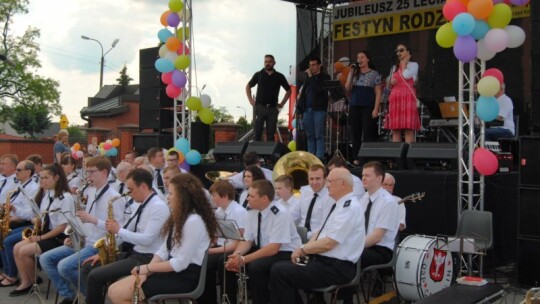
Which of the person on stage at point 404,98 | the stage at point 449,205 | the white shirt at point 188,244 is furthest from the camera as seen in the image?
the person on stage at point 404,98

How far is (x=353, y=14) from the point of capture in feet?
48.8

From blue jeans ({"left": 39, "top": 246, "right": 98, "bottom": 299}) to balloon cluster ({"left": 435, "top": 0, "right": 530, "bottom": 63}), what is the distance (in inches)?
187

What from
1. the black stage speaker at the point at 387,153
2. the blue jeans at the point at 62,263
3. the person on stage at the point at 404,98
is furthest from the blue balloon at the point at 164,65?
the blue jeans at the point at 62,263

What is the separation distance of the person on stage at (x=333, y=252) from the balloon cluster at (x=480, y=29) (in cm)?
285

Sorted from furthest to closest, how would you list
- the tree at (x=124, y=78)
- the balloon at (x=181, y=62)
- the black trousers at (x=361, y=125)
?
the tree at (x=124, y=78) → the balloon at (x=181, y=62) → the black trousers at (x=361, y=125)

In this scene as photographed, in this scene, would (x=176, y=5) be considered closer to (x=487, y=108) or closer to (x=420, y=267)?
(x=487, y=108)

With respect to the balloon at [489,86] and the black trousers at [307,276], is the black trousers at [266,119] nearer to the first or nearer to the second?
the balloon at [489,86]

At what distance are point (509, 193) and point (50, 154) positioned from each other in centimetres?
2023

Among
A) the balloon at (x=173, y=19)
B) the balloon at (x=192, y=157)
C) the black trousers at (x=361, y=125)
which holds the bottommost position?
the balloon at (x=192, y=157)

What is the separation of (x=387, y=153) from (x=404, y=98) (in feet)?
4.40

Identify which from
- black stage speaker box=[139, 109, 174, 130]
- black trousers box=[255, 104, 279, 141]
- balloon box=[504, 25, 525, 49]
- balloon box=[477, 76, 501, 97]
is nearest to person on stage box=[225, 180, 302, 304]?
balloon box=[477, 76, 501, 97]

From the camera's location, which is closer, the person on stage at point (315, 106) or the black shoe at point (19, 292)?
the black shoe at point (19, 292)

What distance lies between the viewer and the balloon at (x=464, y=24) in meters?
7.39

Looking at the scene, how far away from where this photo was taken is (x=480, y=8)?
7387 millimetres
